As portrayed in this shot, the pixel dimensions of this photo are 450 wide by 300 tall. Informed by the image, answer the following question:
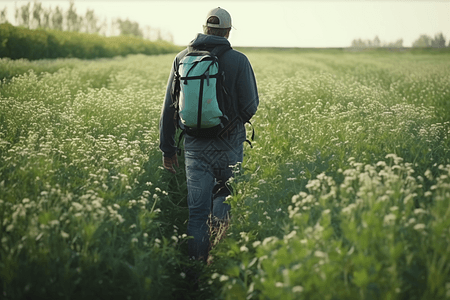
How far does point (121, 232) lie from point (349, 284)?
1.96 meters

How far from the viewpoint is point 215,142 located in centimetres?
383

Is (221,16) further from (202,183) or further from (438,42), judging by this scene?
(438,42)

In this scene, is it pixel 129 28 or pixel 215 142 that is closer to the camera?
pixel 215 142

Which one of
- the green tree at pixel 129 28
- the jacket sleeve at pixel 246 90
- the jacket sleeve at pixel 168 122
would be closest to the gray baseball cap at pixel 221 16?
the jacket sleeve at pixel 246 90

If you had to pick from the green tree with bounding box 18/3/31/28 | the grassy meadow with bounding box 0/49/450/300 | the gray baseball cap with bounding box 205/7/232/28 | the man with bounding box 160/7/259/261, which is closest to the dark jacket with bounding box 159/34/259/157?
the man with bounding box 160/7/259/261

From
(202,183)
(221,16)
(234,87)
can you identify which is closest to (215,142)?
(202,183)

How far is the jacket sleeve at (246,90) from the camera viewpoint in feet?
12.5

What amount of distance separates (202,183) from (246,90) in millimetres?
1005

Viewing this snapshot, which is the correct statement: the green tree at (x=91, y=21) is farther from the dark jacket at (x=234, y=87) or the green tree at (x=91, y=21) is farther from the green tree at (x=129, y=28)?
the dark jacket at (x=234, y=87)

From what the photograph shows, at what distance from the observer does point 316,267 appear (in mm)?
2686

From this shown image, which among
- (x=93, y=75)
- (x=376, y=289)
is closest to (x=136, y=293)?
(x=376, y=289)

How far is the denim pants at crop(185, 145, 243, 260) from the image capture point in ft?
12.6

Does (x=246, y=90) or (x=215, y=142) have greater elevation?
(x=246, y=90)

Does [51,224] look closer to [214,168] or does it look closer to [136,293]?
[136,293]
